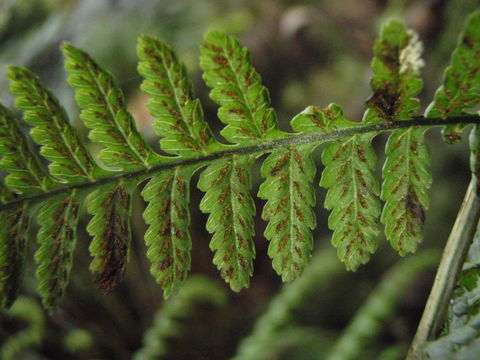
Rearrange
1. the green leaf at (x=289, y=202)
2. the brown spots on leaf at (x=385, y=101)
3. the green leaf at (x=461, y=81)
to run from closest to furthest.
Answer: the green leaf at (x=461, y=81) < the brown spots on leaf at (x=385, y=101) < the green leaf at (x=289, y=202)

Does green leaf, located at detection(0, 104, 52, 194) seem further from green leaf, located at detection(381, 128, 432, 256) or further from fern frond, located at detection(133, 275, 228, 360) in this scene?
fern frond, located at detection(133, 275, 228, 360)

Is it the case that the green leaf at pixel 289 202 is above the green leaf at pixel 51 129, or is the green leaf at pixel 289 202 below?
below

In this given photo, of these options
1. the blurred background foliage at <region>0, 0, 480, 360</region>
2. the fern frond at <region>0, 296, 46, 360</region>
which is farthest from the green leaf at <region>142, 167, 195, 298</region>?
the fern frond at <region>0, 296, 46, 360</region>

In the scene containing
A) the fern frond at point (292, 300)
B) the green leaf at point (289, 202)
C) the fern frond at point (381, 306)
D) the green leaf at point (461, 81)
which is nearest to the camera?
the green leaf at point (461, 81)

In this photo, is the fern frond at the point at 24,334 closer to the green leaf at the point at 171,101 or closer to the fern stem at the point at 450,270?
the green leaf at the point at 171,101

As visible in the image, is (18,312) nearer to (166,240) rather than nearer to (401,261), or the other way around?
(166,240)

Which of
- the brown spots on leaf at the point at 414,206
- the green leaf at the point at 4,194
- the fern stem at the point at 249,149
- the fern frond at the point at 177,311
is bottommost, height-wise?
the fern frond at the point at 177,311

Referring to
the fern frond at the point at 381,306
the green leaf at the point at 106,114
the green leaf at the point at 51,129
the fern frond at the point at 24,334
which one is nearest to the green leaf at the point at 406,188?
the green leaf at the point at 106,114
